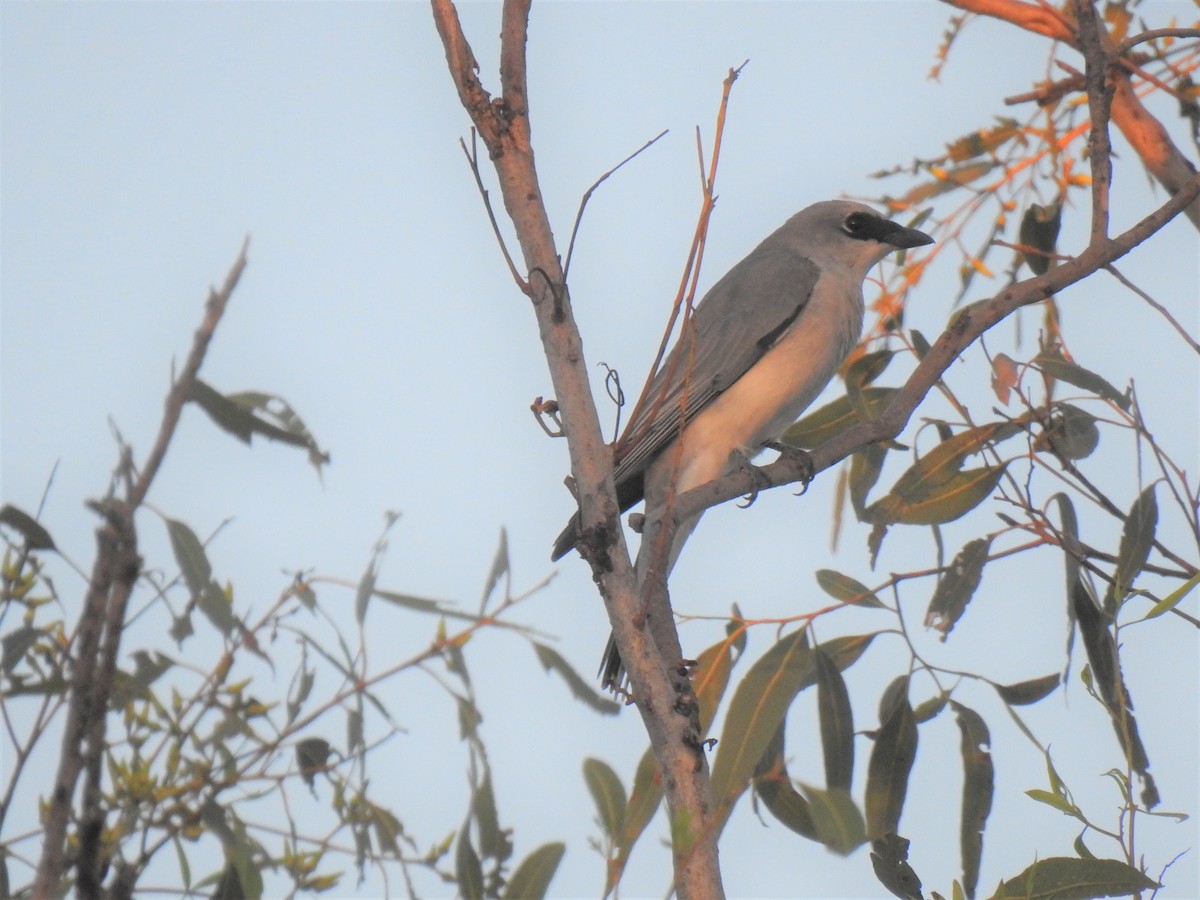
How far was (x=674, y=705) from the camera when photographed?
162 cm

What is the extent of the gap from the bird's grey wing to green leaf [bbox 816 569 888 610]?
0.54m

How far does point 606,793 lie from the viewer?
1.63 meters

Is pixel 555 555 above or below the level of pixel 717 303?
below

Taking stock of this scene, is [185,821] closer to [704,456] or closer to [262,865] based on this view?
[262,865]

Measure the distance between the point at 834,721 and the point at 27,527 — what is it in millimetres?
1612

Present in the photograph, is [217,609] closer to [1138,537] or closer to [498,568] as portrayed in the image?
[498,568]

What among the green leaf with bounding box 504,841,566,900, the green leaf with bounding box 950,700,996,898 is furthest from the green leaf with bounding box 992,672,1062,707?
the green leaf with bounding box 504,841,566,900

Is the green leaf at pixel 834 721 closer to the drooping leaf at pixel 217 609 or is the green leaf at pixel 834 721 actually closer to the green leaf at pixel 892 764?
the green leaf at pixel 892 764

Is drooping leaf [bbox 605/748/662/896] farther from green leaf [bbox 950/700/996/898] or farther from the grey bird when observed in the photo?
the grey bird

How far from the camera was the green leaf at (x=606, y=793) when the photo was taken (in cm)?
159

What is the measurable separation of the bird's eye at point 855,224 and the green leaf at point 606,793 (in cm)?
276

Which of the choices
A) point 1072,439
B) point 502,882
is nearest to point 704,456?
point 1072,439

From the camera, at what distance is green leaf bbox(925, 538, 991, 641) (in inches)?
104

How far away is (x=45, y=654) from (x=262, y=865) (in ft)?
1.16
